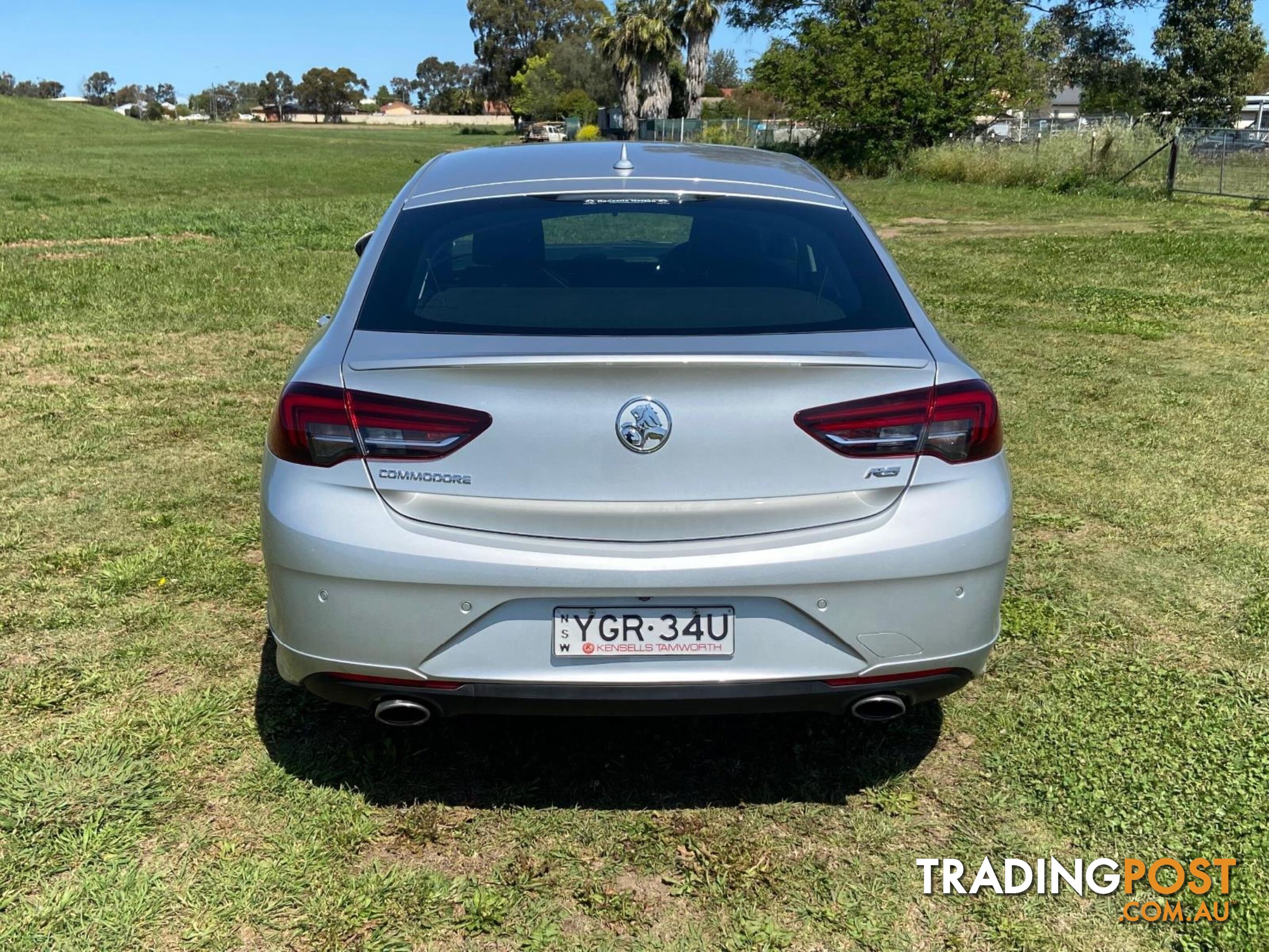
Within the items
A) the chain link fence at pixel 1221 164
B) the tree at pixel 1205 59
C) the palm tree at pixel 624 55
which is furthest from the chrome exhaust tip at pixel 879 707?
the palm tree at pixel 624 55

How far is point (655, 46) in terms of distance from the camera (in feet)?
188

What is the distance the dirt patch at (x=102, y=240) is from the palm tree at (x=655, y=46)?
45.2 meters

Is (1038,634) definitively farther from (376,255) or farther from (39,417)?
(39,417)

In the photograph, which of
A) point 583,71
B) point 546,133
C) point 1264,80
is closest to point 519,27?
point 583,71

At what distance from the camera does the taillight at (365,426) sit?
2.41 m

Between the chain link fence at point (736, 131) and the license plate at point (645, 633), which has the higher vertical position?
the chain link fence at point (736, 131)

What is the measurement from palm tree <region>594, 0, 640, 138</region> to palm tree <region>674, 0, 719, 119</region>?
3.74 meters

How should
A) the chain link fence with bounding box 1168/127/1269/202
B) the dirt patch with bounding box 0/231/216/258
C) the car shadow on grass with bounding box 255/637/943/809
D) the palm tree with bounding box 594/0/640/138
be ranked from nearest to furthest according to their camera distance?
the car shadow on grass with bounding box 255/637/943/809
the dirt patch with bounding box 0/231/216/258
the chain link fence with bounding box 1168/127/1269/202
the palm tree with bounding box 594/0/640/138

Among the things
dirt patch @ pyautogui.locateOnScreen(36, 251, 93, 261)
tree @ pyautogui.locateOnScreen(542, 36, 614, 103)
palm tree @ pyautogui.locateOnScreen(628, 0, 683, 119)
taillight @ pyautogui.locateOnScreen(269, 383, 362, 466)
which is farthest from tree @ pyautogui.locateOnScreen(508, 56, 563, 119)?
taillight @ pyautogui.locateOnScreen(269, 383, 362, 466)

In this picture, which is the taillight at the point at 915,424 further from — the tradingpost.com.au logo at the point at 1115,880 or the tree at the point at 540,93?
the tree at the point at 540,93

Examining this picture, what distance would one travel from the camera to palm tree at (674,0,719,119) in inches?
2147

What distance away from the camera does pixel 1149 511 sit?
5.00 metres

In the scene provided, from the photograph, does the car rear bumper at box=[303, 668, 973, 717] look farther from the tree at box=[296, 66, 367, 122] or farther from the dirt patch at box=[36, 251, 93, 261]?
the tree at box=[296, 66, 367, 122]

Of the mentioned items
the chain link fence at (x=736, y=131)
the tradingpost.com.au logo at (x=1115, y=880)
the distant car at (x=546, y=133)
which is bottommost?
the tradingpost.com.au logo at (x=1115, y=880)
